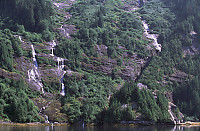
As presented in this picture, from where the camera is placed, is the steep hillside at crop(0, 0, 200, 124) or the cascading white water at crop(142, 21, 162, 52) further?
the cascading white water at crop(142, 21, 162, 52)

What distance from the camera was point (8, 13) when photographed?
13262 centimetres

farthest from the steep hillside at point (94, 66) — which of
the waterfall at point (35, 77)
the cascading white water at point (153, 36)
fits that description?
the cascading white water at point (153, 36)

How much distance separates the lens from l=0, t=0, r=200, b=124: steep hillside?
282 ft

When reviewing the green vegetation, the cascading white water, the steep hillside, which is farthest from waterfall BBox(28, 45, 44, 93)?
the cascading white water

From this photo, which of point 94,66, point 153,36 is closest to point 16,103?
point 94,66

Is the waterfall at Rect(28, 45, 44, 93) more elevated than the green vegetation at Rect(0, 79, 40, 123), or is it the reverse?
the waterfall at Rect(28, 45, 44, 93)

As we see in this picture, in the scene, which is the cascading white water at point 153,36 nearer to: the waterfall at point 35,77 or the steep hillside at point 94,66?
the steep hillside at point 94,66

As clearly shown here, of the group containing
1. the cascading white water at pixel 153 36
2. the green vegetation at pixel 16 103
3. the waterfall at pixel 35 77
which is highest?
the cascading white water at pixel 153 36

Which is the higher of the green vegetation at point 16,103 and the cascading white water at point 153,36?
the cascading white water at point 153,36

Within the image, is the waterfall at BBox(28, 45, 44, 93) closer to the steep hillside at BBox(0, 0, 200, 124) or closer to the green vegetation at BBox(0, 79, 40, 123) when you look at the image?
the steep hillside at BBox(0, 0, 200, 124)

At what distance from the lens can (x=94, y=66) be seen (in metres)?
115

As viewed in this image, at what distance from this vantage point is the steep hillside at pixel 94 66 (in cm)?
8581

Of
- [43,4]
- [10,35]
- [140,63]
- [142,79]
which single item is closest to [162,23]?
[140,63]

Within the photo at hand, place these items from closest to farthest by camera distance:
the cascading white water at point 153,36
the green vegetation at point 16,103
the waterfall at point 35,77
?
1. the green vegetation at point 16,103
2. the waterfall at point 35,77
3. the cascading white water at point 153,36
